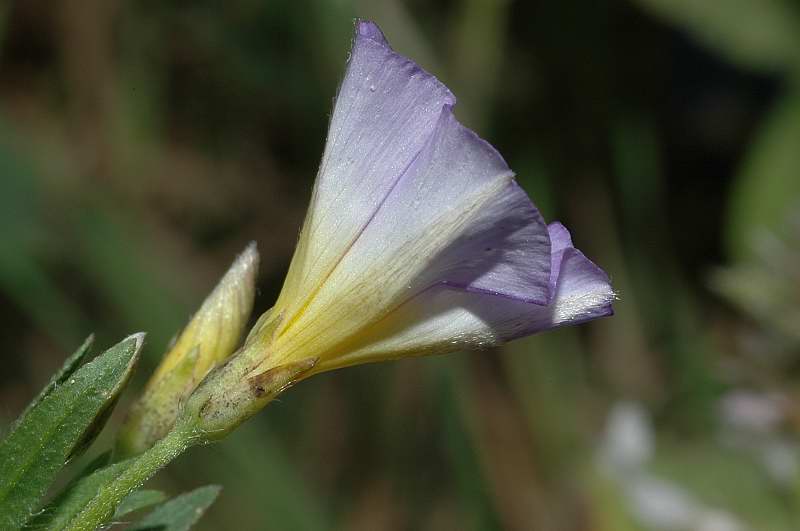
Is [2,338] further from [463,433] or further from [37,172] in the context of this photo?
[463,433]

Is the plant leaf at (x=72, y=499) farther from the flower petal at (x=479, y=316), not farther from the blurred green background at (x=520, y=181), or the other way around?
the blurred green background at (x=520, y=181)

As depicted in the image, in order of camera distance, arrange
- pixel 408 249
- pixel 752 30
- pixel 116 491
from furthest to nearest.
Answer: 1. pixel 752 30
2. pixel 408 249
3. pixel 116 491

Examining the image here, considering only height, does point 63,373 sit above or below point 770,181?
above

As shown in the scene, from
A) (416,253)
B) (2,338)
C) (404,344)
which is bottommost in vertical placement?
(2,338)

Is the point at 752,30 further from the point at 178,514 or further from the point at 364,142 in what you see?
the point at 178,514

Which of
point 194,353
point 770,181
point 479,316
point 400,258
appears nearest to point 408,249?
point 400,258

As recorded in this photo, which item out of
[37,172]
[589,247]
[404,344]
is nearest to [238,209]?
[37,172]

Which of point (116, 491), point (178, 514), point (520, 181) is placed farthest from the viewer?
point (520, 181)

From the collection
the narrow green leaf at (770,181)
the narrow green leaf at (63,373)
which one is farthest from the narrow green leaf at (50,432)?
the narrow green leaf at (770,181)

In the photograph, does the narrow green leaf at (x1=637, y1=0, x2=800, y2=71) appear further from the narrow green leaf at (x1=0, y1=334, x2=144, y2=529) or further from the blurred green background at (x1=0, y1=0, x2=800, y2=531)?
the narrow green leaf at (x1=0, y1=334, x2=144, y2=529)
